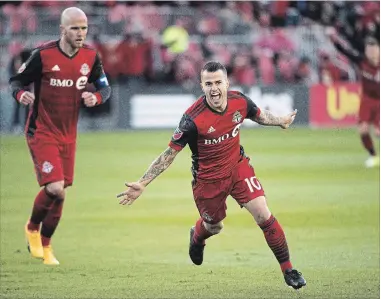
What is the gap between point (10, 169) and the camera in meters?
21.8

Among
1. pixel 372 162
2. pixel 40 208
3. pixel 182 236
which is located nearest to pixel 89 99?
pixel 40 208

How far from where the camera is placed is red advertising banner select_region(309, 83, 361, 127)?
33.0m

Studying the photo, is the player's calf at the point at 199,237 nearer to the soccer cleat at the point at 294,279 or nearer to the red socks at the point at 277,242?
the red socks at the point at 277,242

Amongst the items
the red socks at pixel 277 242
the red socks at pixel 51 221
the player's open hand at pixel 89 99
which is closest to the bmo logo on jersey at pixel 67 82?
the player's open hand at pixel 89 99

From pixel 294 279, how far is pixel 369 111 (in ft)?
42.1

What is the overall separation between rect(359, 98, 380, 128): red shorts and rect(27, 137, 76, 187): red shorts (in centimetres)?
1131

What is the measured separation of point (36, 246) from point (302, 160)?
1285 cm

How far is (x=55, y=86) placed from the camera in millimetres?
11117

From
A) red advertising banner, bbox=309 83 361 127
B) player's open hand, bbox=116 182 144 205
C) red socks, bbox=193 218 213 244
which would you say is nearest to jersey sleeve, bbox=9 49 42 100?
red socks, bbox=193 218 213 244

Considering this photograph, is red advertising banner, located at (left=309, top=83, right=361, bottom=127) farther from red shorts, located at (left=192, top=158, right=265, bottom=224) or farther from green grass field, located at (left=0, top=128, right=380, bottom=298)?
red shorts, located at (left=192, top=158, right=265, bottom=224)

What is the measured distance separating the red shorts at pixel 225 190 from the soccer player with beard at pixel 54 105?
1729 mm

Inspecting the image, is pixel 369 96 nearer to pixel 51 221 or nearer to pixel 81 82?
pixel 81 82

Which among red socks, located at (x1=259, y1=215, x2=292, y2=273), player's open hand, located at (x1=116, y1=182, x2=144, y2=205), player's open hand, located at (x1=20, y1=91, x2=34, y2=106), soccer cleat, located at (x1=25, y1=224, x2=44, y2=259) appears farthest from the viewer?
soccer cleat, located at (x1=25, y1=224, x2=44, y2=259)

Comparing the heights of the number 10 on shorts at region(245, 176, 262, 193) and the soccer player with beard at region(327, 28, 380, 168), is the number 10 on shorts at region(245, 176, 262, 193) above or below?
above
